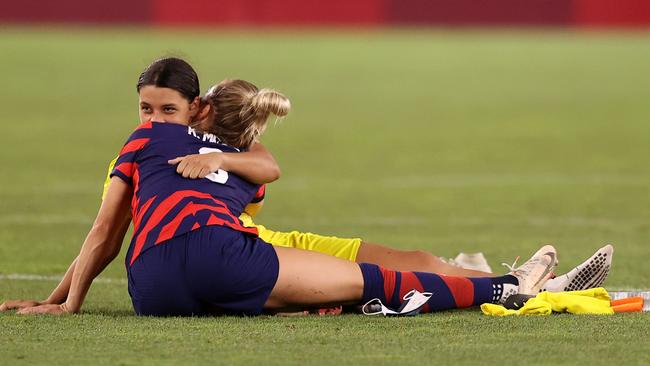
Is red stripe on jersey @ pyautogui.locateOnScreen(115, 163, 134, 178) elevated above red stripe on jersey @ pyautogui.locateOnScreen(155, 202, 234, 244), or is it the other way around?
red stripe on jersey @ pyautogui.locateOnScreen(115, 163, 134, 178)

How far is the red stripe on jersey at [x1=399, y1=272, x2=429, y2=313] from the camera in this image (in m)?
5.06

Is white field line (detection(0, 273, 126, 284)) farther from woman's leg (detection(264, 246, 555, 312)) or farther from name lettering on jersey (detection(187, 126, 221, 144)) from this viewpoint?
woman's leg (detection(264, 246, 555, 312))

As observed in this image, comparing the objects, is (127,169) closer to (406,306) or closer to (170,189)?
(170,189)

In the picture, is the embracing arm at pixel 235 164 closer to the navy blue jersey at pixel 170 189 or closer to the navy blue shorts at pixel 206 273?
the navy blue jersey at pixel 170 189

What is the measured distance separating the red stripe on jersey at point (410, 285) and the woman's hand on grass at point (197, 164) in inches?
31.8

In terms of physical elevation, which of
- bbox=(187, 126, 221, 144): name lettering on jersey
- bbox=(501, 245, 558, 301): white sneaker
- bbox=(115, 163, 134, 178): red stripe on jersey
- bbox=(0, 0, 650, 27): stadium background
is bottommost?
bbox=(501, 245, 558, 301): white sneaker

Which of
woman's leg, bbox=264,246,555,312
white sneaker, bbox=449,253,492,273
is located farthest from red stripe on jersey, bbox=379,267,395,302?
white sneaker, bbox=449,253,492,273

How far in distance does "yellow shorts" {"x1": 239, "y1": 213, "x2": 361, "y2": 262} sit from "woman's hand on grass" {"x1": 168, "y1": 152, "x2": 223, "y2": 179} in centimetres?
47

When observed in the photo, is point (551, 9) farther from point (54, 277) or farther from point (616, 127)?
point (54, 277)

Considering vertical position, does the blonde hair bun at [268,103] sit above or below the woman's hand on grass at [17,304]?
above

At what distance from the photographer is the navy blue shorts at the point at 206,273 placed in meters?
4.80

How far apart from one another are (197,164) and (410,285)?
91 cm

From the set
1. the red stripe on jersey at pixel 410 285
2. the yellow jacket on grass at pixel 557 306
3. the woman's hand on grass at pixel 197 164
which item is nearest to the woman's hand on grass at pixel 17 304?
the woman's hand on grass at pixel 197 164

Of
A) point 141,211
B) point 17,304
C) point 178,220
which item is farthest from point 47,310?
point 178,220
